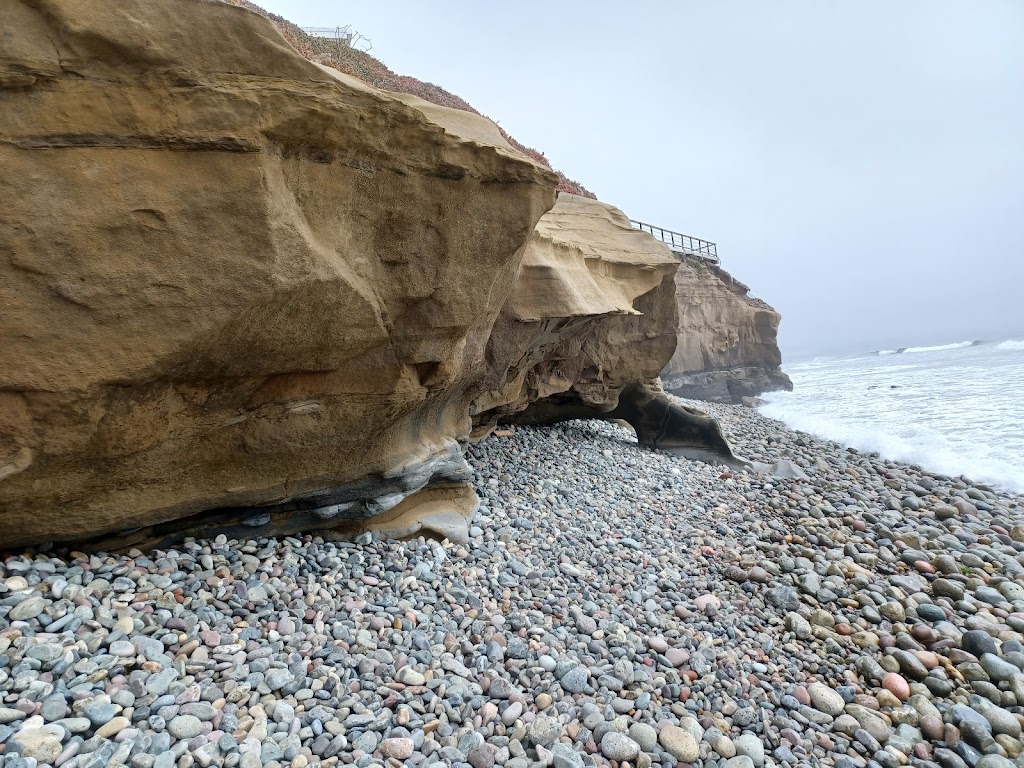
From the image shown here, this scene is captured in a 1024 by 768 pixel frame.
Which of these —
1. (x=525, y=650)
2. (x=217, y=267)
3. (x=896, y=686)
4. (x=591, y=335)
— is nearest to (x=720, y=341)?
(x=591, y=335)

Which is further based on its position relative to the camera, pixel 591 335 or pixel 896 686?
pixel 591 335

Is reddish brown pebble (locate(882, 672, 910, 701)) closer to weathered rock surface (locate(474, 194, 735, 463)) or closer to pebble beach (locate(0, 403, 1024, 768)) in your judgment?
pebble beach (locate(0, 403, 1024, 768))

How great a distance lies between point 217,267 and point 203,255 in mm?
82

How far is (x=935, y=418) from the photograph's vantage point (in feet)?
45.6

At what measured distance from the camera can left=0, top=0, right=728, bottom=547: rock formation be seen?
2.44m

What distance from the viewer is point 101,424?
2.82 meters

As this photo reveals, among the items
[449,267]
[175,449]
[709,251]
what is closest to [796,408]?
[709,251]

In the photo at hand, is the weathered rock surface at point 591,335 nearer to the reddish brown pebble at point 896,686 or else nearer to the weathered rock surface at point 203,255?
the weathered rock surface at point 203,255

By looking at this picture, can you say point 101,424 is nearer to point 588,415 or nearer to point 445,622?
point 445,622

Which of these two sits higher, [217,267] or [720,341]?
[217,267]

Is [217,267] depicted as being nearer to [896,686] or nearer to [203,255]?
[203,255]

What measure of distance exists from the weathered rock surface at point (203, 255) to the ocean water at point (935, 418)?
949 centimetres

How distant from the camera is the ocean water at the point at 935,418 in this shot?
9.41 meters

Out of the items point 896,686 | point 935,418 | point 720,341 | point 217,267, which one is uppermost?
point 217,267
